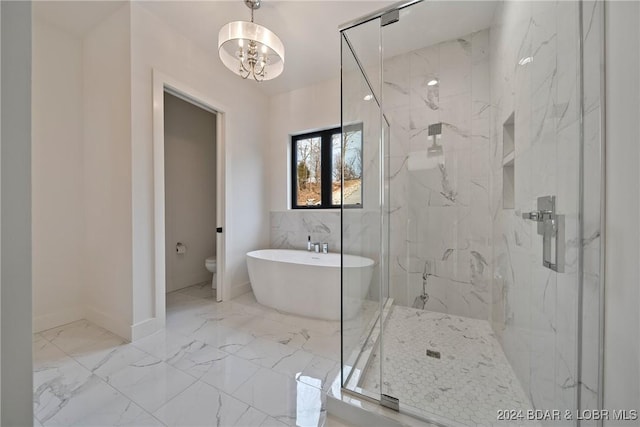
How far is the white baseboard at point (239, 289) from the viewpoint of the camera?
281cm

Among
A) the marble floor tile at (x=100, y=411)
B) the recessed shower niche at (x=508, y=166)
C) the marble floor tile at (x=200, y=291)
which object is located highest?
the recessed shower niche at (x=508, y=166)

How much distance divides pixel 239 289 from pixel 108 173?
5.66 ft

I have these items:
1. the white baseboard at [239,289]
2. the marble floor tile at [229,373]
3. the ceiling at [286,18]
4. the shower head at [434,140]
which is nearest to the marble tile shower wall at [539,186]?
the shower head at [434,140]

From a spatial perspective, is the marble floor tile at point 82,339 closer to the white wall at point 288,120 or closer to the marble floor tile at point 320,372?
the marble floor tile at point 320,372

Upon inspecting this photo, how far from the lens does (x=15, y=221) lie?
28 centimetres

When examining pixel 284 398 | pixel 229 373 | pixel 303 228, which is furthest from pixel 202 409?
pixel 303 228

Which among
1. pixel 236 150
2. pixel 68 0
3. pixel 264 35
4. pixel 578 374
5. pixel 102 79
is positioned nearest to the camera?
pixel 578 374

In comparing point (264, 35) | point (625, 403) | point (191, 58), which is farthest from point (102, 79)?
point (625, 403)

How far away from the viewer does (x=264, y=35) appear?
1754 millimetres

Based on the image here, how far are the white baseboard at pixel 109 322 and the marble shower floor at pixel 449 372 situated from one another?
1858 mm

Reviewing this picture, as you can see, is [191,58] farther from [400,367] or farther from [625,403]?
[625,403]

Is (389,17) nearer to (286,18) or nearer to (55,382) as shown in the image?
(286,18)

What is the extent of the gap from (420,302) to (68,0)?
13.0 ft

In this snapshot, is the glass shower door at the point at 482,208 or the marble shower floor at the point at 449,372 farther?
the marble shower floor at the point at 449,372
